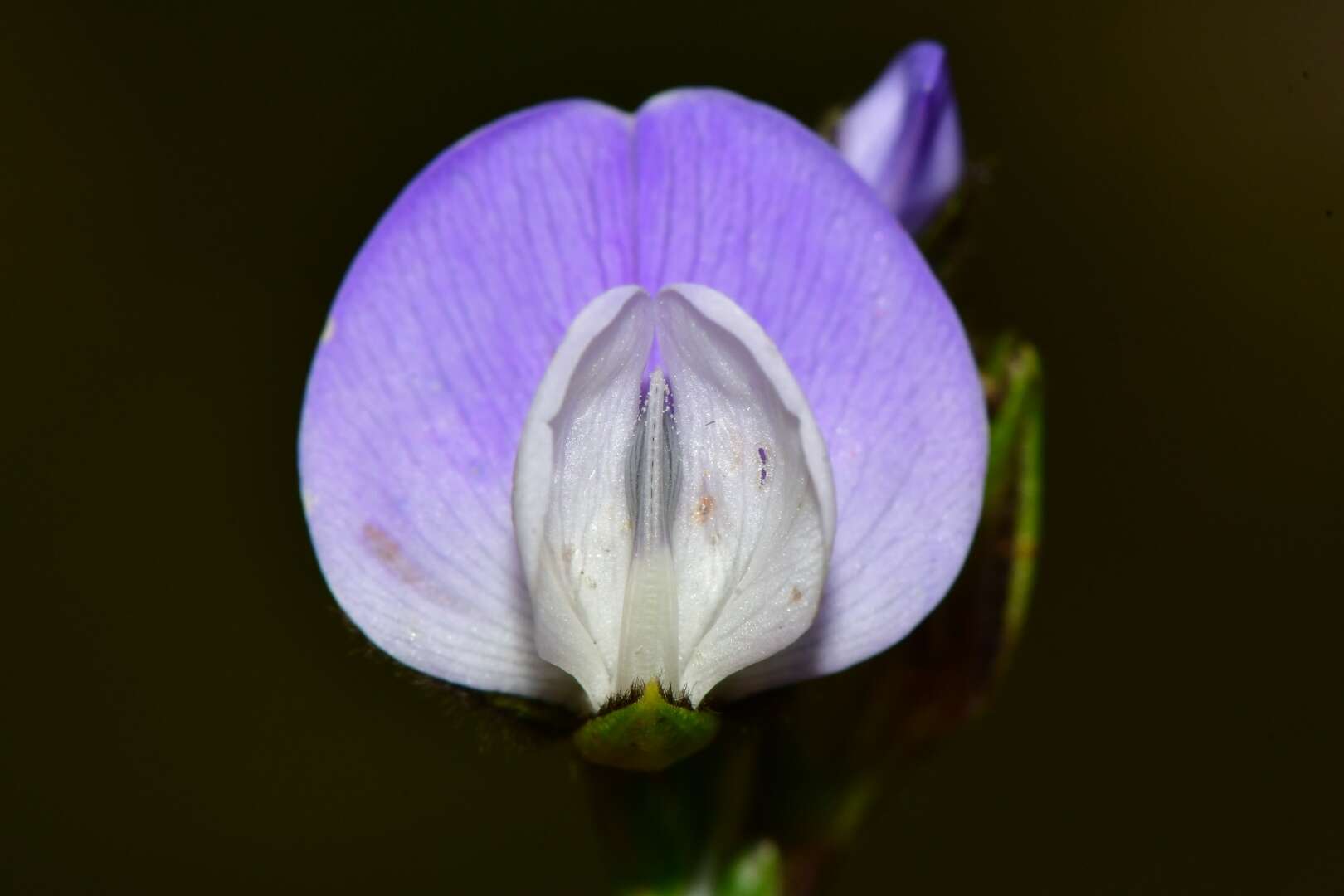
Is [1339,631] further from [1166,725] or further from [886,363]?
[886,363]

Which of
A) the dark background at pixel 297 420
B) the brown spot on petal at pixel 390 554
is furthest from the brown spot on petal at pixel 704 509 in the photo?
the dark background at pixel 297 420

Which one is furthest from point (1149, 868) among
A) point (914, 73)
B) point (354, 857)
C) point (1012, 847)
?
point (914, 73)

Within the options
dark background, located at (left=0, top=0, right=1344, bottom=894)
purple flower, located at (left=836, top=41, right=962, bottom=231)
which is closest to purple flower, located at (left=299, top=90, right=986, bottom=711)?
purple flower, located at (left=836, top=41, right=962, bottom=231)

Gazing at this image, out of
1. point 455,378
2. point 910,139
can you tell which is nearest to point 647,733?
point 455,378

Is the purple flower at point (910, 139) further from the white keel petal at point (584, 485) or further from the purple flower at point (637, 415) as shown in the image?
the white keel petal at point (584, 485)

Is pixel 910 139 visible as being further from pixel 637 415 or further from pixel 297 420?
pixel 297 420
